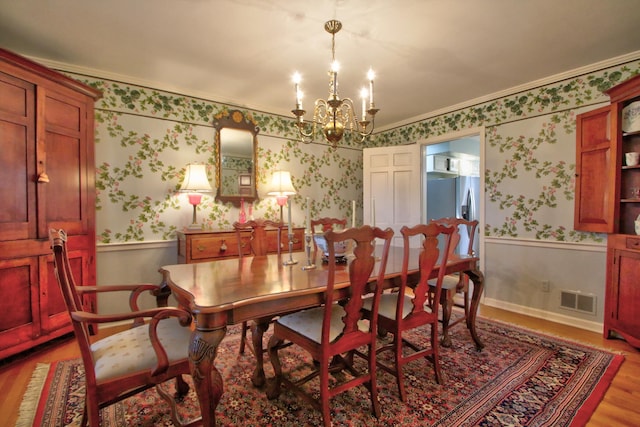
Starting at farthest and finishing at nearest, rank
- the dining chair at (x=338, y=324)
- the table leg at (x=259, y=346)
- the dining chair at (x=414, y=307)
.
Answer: the table leg at (x=259, y=346) < the dining chair at (x=414, y=307) < the dining chair at (x=338, y=324)

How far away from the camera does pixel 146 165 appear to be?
123 inches

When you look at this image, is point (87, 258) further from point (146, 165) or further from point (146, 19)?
point (146, 19)

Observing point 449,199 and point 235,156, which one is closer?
point 235,156

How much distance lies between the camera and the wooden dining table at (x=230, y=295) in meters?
1.24

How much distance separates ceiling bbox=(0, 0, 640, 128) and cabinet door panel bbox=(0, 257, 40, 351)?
1.68m

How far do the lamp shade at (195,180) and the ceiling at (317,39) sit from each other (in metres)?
0.85

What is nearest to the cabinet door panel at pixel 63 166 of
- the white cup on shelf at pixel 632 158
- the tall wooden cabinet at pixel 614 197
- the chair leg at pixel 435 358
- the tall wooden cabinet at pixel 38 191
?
the tall wooden cabinet at pixel 38 191

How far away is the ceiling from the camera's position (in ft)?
6.44

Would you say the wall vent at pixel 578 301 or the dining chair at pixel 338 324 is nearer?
the dining chair at pixel 338 324

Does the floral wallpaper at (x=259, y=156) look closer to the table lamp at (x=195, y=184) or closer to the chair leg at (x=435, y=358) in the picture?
the table lamp at (x=195, y=184)

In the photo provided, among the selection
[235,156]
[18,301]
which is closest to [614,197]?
[235,156]

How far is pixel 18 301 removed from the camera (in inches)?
85.4

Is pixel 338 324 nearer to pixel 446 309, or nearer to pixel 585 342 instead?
pixel 446 309

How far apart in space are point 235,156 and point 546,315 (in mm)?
3703
